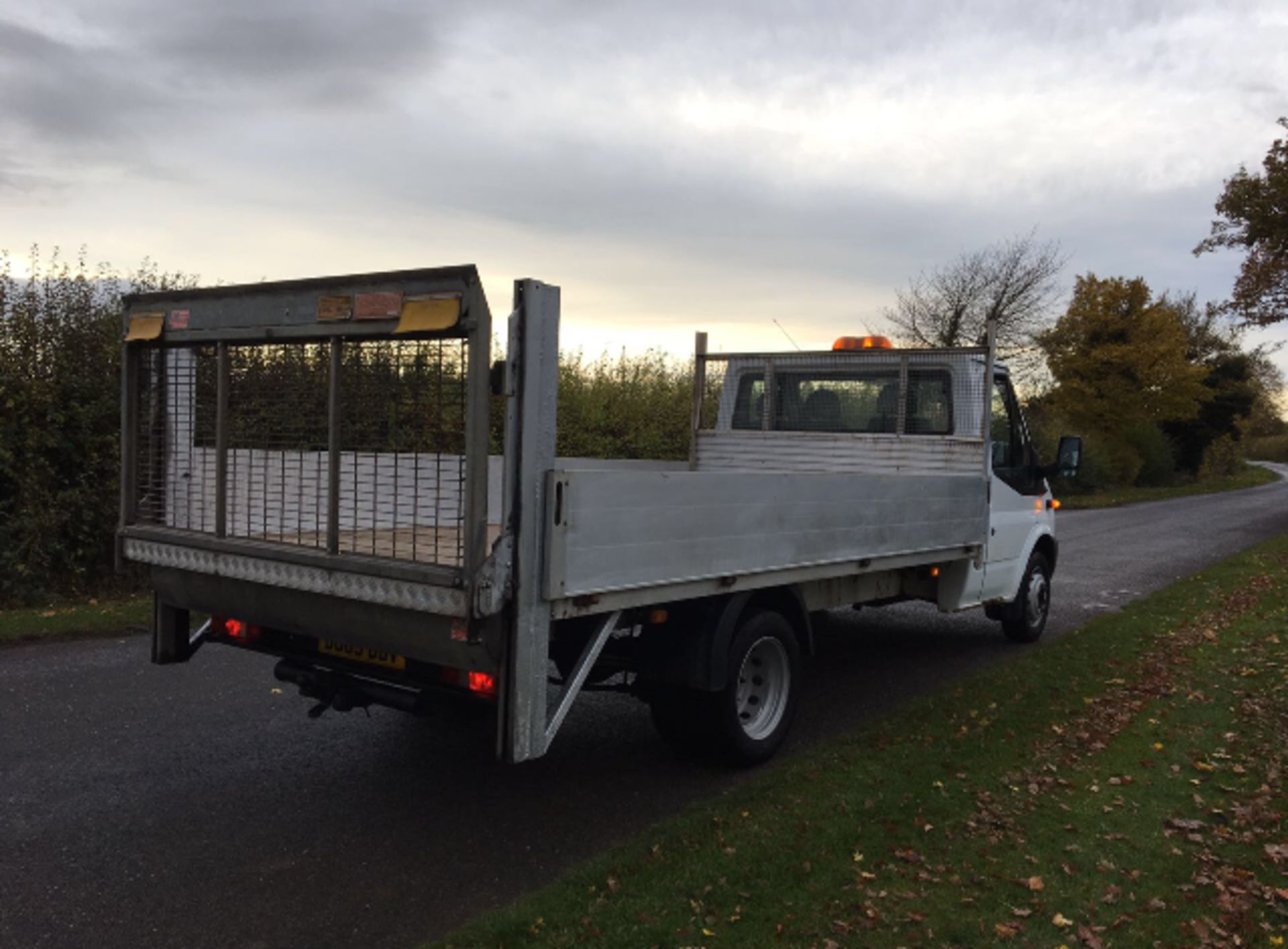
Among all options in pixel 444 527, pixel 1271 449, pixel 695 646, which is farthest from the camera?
pixel 1271 449

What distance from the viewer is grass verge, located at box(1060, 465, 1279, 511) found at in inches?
1129

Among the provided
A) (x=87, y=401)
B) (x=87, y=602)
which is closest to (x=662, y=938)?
(x=87, y=602)

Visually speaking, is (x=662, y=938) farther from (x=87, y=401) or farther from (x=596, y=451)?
(x=596, y=451)

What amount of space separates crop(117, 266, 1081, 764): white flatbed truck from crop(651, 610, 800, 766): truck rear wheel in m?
0.01

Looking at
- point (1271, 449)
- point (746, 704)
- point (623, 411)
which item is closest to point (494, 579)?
point (746, 704)

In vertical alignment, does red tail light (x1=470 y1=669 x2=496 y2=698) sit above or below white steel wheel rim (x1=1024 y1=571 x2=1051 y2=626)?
above

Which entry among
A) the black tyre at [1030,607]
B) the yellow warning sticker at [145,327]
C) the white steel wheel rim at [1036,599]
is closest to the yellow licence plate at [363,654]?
the yellow warning sticker at [145,327]

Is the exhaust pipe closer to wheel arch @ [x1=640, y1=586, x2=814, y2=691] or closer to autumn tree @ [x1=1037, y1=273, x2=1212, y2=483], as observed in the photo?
wheel arch @ [x1=640, y1=586, x2=814, y2=691]

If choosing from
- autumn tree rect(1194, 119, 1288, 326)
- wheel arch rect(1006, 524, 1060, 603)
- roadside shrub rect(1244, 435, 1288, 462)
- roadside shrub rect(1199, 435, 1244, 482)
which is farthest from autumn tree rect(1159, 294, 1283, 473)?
roadside shrub rect(1244, 435, 1288, 462)

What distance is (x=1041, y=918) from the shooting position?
3654mm

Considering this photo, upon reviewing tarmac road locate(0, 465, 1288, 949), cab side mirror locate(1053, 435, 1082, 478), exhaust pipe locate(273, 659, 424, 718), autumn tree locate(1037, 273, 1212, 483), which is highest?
autumn tree locate(1037, 273, 1212, 483)

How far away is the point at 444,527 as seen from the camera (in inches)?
167

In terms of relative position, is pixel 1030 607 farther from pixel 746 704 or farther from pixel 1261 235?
pixel 1261 235

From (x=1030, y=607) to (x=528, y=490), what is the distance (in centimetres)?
620
